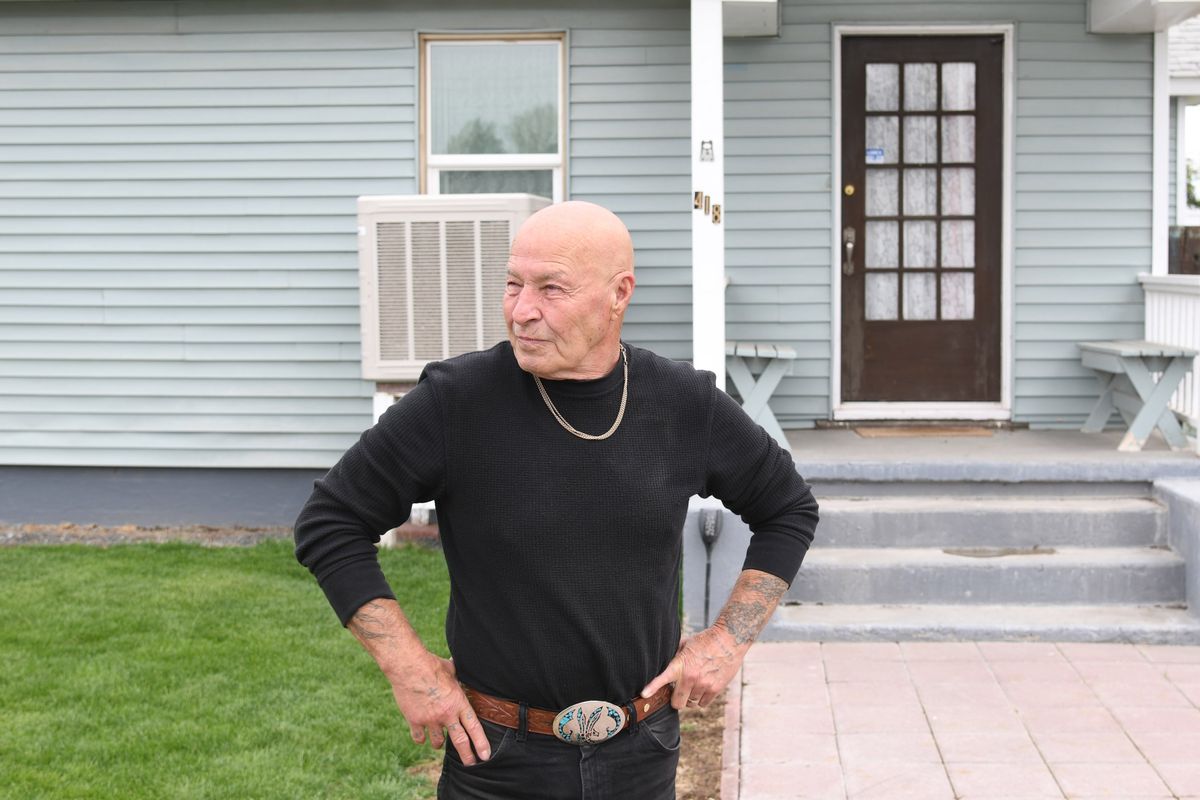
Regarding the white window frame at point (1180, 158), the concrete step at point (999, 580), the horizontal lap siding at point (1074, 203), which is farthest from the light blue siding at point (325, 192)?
the white window frame at point (1180, 158)

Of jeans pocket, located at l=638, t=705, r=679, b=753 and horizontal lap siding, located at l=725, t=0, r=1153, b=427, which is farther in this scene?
horizontal lap siding, located at l=725, t=0, r=1153, b=427

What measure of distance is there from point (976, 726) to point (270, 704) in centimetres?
242

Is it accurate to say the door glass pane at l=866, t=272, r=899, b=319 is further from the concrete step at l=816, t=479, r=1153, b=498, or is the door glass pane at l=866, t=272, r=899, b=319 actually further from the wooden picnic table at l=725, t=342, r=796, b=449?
the concrete step at l=816, t=479, r=1153, b=498

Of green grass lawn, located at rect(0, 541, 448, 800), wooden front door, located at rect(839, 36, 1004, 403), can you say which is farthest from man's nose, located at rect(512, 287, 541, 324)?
wooden front door, located at rect(839, 36, 1004, 403)

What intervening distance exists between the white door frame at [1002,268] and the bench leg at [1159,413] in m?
1.06

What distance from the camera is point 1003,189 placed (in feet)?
26.9

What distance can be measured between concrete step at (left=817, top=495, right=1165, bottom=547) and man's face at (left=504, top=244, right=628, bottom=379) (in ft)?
14.1

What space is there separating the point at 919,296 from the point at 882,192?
62 cm

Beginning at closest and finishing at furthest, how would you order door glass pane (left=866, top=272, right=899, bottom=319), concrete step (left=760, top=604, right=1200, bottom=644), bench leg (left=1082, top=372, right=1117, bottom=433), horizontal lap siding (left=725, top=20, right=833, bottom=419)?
concrete step (left=760, top=604, right=1200, bottom=644)
bench leg (left=1082, top=372, right=1117, bottom=433)
horizontal lap siding (left=725, top=20, right=833, bottom=419)
door glass pane (left=866, top=272, right=899, bottom=319)

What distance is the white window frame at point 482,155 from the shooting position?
8.23m

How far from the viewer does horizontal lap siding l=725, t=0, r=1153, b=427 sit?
8070mm

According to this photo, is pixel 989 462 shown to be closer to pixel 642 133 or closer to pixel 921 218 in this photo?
pixel 921 218

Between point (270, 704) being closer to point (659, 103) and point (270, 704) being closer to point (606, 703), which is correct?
point (606, 703)

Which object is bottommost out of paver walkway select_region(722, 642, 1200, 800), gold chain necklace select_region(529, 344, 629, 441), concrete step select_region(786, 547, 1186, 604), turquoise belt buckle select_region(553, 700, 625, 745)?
paver walkway select_region(722, 642, 1200, 800)
